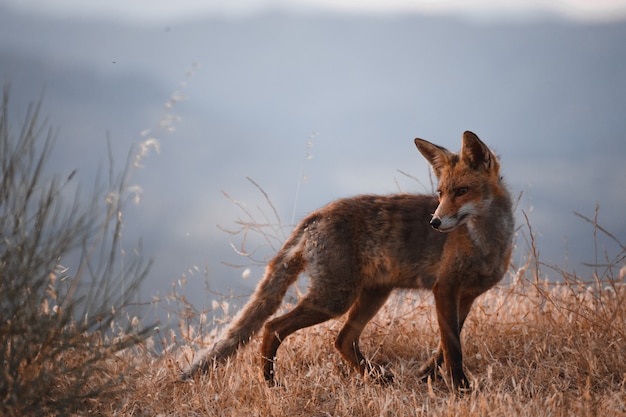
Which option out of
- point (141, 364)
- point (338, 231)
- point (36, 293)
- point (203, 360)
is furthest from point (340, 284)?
point (36, 293)

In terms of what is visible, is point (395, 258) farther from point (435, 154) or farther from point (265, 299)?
point (265, 299)

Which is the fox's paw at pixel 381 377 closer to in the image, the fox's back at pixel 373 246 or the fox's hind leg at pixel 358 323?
the fox's hind leg at pixel 358 323

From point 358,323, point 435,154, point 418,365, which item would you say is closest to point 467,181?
point 435,154

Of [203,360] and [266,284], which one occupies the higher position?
[266,284]

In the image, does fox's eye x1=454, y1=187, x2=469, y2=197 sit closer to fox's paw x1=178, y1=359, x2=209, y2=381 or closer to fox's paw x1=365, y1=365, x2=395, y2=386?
fox's paw x1=365, y1=365, x2=395, y2=386

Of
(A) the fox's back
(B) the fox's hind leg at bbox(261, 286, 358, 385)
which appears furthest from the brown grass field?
(A) the fox's back

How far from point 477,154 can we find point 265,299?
1998 millimetres

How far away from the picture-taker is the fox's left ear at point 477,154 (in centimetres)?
489

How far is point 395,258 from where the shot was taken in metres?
5.26

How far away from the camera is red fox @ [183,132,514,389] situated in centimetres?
496

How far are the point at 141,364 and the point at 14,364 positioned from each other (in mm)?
1988

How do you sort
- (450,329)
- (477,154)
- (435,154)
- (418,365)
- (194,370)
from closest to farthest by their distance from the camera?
(450,329), (477,154), (194,370), (435,154), (418,365)

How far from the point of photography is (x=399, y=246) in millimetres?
5281

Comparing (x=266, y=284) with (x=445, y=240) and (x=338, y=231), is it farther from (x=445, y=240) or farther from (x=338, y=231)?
(x=445, y=240)
